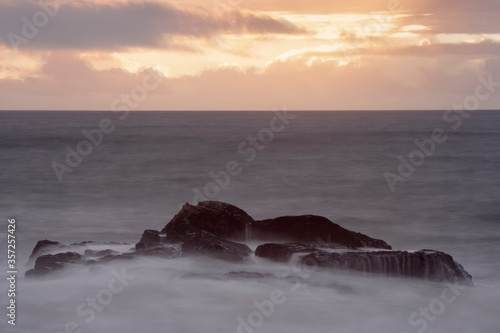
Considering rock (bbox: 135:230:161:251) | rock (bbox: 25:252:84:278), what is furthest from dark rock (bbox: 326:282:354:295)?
rock (bbox: 25:252:84:278)

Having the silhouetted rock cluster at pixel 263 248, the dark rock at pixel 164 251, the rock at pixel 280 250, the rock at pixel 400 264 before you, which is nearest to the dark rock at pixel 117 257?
the silhouetted rock cluster at pixel 263 248

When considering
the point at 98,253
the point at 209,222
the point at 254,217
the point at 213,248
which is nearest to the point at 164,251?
the point at 213,248

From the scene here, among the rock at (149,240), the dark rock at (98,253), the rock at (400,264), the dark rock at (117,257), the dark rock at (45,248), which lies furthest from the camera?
the dark rock at (45,248)

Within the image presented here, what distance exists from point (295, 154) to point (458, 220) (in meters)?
28.4

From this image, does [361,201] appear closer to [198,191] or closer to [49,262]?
[198,191]

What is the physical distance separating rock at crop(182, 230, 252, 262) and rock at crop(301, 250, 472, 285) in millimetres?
1587

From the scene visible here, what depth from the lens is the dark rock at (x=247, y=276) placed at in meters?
14.1

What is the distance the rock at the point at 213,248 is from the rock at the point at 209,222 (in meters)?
0.67

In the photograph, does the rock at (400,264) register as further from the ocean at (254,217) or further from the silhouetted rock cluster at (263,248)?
the ocean at (254,217)

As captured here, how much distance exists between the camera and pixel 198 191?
34562 millimetres

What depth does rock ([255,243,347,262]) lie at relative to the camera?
15078 mm

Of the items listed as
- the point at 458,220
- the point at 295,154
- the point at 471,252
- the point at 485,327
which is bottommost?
the point at 485,327

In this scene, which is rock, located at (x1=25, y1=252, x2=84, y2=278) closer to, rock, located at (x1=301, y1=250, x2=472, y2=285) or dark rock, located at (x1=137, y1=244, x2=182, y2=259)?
dark rock, located at (x1=137, y1=244, x2=182, y2=259)

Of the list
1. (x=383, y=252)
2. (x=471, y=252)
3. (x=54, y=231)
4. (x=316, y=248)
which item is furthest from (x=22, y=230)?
(x=471, y=252)
